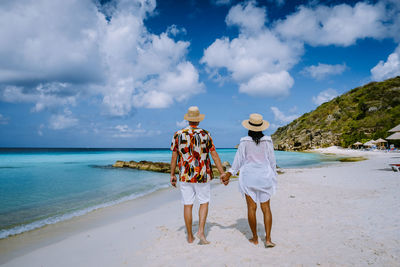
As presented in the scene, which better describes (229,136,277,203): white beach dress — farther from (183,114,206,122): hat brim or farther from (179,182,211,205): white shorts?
(183,114,206,122): hat brim

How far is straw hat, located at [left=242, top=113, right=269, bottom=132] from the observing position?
4.13 meters

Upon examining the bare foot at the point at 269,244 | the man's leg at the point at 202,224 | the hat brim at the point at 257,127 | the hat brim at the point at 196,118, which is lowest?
the bare foot at the point at 269,244

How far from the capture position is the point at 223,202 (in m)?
8.23

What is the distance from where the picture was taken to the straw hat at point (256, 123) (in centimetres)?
413

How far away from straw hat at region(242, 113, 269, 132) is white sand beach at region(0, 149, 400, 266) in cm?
203

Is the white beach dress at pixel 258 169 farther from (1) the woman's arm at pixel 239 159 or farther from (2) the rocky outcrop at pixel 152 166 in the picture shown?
(2) the rocky outcrop at pixel 152 166

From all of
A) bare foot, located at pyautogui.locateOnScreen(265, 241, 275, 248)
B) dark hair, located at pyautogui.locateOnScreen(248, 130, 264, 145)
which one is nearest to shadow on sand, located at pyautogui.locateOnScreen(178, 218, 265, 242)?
bare foot, located at pyautogui.locateOnScreen(265, 241, 275, 248)

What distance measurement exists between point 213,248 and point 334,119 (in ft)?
306

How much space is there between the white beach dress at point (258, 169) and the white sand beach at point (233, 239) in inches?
37.2

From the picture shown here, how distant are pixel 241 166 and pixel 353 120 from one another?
Result: 8465 cm

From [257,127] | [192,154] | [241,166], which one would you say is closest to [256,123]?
[257,127]

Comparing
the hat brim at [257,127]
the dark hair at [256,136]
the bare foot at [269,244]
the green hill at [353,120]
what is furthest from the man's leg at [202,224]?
the green hill at [353,120]

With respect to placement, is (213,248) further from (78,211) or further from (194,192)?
(78,211)

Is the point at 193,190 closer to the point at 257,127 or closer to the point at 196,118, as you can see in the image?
the point at 196,118
